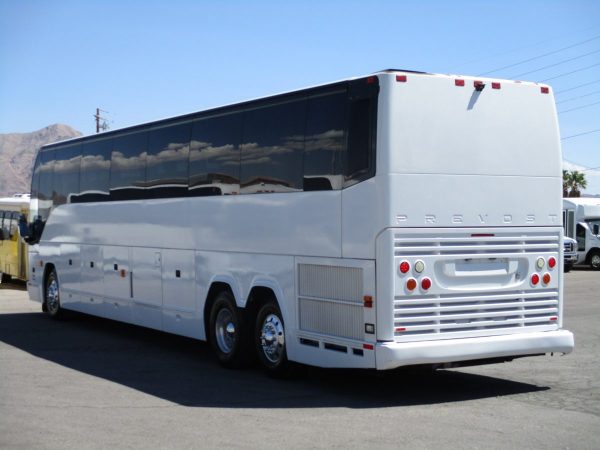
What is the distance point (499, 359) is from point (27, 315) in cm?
1306

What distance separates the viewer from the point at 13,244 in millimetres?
30641

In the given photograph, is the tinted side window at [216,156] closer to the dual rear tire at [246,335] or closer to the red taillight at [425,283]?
the dual rear tire at [246,335]

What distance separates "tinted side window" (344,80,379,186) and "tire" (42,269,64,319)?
10.8m

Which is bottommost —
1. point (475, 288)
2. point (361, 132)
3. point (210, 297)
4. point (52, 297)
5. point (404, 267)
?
point (52, 297)

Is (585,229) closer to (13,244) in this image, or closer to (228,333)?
(13,244)

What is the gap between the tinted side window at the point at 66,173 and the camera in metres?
18.9

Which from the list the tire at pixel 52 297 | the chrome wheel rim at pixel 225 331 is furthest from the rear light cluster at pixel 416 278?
the tire at pixel 52 297

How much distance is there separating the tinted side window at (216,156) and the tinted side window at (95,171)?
3.61m

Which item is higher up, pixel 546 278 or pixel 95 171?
pixel 95 171

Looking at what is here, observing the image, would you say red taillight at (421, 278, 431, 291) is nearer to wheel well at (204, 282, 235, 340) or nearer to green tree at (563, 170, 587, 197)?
wheel well at (204, 282, 235, 340)

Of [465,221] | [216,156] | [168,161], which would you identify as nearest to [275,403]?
[465,221]

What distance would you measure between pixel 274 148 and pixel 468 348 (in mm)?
3515

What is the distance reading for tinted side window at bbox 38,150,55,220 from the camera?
2019 cm

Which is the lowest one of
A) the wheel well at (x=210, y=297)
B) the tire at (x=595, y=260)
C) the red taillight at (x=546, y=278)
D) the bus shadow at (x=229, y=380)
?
the tire at (x=595, y=260)
